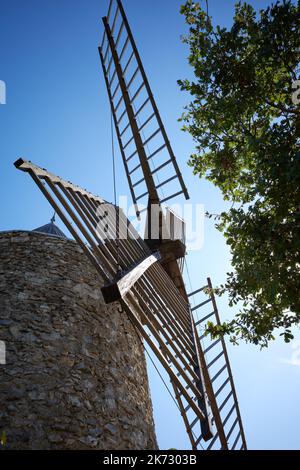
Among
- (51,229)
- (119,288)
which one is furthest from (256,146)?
(51,229)

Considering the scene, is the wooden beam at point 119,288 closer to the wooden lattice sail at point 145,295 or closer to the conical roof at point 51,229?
the wooden lattice sail at point 145,295

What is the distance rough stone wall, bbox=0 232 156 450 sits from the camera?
2.79m

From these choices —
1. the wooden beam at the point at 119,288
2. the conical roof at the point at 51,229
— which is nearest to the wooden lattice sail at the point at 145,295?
the wooden beam at the point at 119,288

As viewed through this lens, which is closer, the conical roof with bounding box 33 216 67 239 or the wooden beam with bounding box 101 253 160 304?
the wooden beam with bounding box 101 253 160 304

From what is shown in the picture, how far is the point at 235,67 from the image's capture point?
352 centimetres

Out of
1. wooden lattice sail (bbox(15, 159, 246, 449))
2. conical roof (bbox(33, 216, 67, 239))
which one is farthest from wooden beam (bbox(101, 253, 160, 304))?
conical roof (bbox(33, 216, 67, 239))

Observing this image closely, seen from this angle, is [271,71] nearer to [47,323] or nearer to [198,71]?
[198,71]

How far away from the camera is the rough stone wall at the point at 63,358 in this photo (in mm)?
2795

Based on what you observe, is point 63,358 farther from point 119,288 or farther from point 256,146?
point 256,146

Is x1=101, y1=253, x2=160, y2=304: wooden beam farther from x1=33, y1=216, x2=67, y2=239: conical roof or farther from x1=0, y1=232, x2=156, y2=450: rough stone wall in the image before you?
x1=33, y1=216, x2=67, y2=239: conical roof
